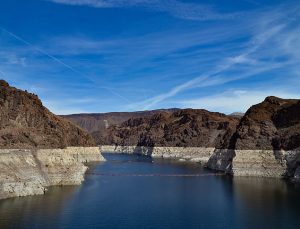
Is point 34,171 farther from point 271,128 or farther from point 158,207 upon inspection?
point 271,128

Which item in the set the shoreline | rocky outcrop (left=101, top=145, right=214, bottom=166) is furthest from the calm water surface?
rocky outcrop (left=101, top=145, right=214, bottom=166)

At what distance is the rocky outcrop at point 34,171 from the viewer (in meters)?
52.4

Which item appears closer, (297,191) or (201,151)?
(297,191)

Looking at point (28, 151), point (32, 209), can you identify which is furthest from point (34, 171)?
point (32, 209)

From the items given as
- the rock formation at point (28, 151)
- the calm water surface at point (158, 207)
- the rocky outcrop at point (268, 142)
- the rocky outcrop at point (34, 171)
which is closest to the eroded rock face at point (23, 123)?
the rock formation at point (28, 151)

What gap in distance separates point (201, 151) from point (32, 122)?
106 m

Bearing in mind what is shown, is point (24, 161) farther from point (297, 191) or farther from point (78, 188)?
point (297, 191)

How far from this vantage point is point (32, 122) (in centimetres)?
7081

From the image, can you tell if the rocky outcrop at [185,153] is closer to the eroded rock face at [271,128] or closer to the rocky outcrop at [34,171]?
the eroded rock face at [271,128]

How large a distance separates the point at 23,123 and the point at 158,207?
93.4ft

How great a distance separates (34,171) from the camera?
58.0 m

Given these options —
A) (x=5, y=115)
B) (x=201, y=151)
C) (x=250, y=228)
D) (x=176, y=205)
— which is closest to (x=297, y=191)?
(x=176, y=205)

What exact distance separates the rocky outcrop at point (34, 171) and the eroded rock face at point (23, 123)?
1743mm

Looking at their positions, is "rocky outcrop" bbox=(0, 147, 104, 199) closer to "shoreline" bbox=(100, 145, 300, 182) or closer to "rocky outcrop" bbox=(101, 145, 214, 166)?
"shoreline" bbox=(100, 145, 300, 182)
